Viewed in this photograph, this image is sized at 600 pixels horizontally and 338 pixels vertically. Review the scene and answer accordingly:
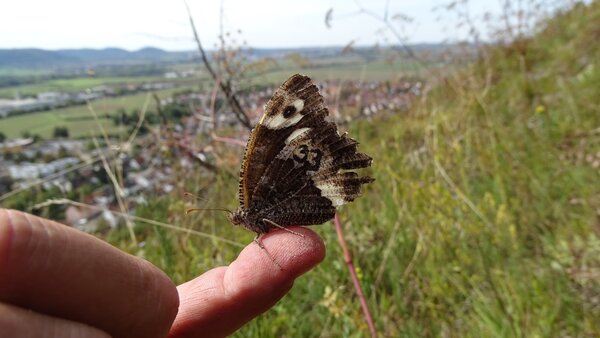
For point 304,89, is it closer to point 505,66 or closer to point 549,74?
point 549,74

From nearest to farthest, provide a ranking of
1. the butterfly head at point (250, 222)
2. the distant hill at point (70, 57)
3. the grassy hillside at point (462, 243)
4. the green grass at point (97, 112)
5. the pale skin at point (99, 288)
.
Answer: the pale skin at point (99, 288) → the butterfly head at point (250, 222) → the grassy hillside at point (462, 243) → the green grass at point (97, 112) → the distant hill at point (70, 57)

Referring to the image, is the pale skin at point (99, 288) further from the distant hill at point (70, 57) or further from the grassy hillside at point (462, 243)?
the distant hill at point (70, 57)

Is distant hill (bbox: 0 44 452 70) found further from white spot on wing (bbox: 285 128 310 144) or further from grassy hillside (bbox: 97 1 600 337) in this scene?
white spot on wing (bbox: 285 128 310 144)

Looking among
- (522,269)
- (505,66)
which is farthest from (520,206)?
(505,66)

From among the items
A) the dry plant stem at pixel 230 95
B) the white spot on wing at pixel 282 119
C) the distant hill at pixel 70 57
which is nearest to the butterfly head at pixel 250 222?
the white spot on wing at pixel 282 119

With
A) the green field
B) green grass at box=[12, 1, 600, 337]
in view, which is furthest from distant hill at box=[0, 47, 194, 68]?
green grass at box=[12, 1, 600, 337]

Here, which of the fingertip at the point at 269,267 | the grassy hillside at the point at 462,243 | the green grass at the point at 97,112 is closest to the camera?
the fingertip at the point at 269,267

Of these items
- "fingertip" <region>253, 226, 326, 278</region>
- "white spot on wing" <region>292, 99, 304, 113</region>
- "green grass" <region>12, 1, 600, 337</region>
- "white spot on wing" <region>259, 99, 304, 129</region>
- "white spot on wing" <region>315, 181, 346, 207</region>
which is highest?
"white spot on wing" <region>292, 99, 304, 113</region>

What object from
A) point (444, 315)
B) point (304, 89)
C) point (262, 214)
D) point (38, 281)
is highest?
point (304, 89)
